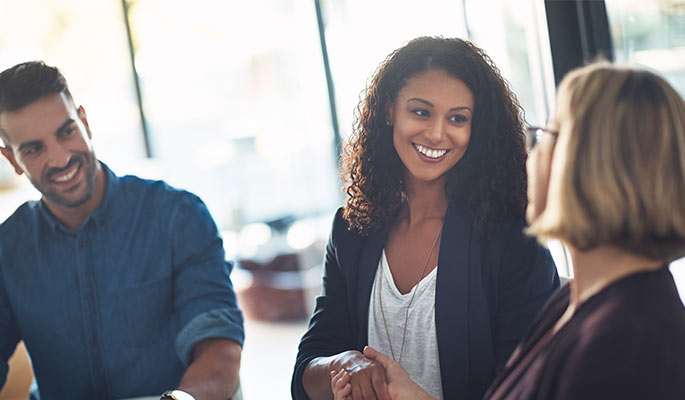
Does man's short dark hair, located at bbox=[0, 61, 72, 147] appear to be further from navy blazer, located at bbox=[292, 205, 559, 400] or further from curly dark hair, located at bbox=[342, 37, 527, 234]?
navy blazer, located at bbox=[292, 205, 559, 400]

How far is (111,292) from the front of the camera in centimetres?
168

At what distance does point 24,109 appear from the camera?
1.63m

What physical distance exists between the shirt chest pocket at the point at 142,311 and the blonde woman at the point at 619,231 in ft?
3.45

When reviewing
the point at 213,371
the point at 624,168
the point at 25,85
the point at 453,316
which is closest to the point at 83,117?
the point at 25,85

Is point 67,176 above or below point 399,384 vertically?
above

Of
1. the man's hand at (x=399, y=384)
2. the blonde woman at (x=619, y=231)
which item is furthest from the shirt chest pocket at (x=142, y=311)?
the blonde woman at (x=619, y=231)

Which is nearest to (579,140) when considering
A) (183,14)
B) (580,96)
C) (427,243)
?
(580,96)

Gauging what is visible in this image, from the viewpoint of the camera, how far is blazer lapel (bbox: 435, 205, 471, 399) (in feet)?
4.50

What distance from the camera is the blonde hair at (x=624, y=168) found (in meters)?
0.86

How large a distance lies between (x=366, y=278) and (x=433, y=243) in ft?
0.58

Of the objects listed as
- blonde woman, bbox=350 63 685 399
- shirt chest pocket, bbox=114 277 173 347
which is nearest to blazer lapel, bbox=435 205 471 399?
blonde woman, bbox=350 63 685 399

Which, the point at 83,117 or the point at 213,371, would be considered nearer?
the point at 213,371

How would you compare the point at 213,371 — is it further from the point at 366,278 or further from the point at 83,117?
the point at 83,117

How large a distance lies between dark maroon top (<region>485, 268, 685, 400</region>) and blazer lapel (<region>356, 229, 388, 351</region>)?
24.5 inches
